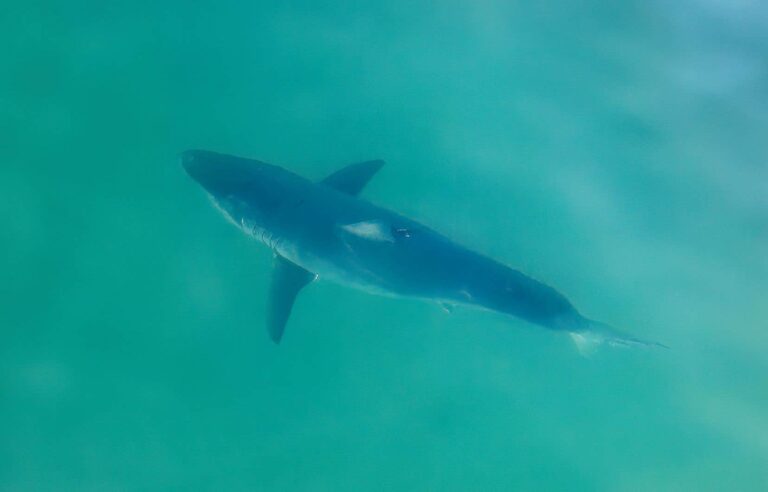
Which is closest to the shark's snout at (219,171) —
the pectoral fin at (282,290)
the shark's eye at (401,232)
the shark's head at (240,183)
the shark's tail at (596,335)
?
the shark's head at (240,183)

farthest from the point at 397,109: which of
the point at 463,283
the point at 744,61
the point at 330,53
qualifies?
the point at 744,61

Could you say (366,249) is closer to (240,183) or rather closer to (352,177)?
(352,177)

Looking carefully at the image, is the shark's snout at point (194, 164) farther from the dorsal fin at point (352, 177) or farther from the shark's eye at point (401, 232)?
the shark's eye at point (401, 232)

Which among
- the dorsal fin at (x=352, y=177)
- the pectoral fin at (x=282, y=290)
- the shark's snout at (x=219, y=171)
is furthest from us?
the dorsal fin at (x=352, y=177)

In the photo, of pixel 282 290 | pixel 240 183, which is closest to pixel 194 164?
pixel 240 183

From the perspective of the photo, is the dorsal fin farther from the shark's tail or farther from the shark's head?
the shark's tail

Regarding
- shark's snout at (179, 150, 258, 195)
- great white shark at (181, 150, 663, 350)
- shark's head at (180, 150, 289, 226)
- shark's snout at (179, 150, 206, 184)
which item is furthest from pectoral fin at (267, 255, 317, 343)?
shark's snout at (179, 150, 206, 184)

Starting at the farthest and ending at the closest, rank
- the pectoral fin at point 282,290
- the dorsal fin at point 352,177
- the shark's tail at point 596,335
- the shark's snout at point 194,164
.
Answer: the dorsal fin at point 352,177 < the pectoral fin at point 282,290 < the shark's snout at point 194,164 < the shark's tail at point 596,335
